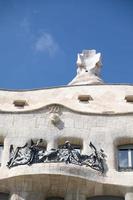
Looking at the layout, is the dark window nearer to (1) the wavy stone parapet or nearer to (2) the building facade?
(2) the building facade

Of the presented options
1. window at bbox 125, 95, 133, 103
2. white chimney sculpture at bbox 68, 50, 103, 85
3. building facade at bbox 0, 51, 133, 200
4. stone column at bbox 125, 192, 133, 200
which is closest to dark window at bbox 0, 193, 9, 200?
building facade at bbox 0, 51, 133, 200

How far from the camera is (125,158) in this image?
24062 mm

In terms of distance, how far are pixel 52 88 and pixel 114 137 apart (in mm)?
5263

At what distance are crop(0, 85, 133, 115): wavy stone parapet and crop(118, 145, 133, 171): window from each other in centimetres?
186

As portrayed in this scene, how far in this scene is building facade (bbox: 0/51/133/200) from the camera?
22.3 metres

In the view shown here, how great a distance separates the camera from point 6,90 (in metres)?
28.2

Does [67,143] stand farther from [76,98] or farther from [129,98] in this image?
[129,98]

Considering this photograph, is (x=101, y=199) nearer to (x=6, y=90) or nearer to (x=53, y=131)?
(x=53, y=131)

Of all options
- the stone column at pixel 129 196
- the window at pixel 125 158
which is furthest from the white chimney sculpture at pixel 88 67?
the stone column at pixel 129 196

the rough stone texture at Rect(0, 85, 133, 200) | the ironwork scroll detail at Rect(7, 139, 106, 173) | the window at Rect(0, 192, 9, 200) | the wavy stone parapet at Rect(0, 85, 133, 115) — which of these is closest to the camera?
the rough stone texture at Rect(0, 85, 133, 200)

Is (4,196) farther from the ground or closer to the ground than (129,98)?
closer to the ground

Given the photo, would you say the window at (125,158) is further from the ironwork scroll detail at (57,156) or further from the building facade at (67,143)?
the ironwork scroll detail at (57,156)

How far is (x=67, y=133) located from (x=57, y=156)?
7.55 ft

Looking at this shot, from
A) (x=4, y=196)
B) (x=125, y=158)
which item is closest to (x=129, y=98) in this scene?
(x=125, y=158)
